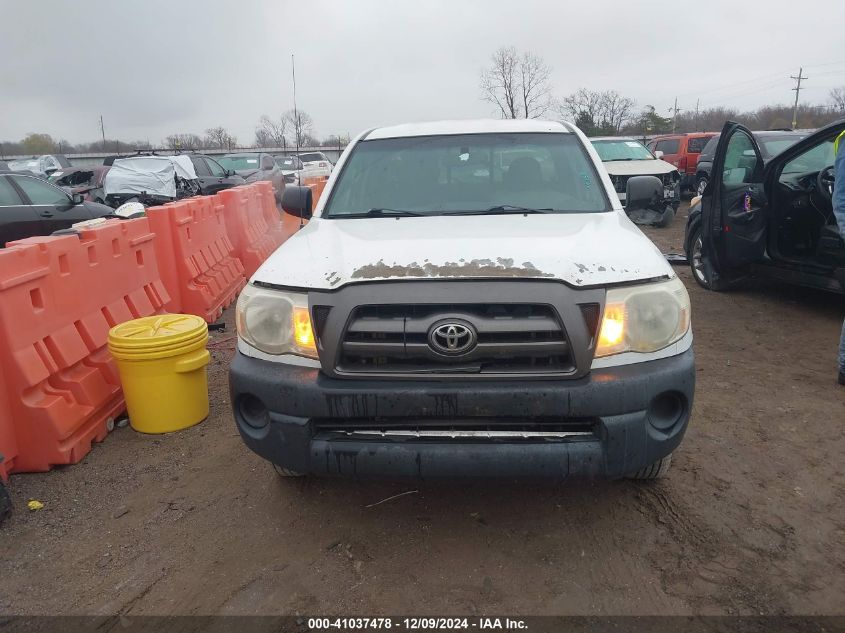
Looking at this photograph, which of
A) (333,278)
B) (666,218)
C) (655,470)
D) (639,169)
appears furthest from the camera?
(666,218)

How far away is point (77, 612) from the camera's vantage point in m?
2.54

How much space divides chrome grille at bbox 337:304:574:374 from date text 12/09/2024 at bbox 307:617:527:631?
37.3 inches

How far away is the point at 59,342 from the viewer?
12.6ft

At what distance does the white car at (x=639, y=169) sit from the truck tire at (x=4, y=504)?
11411 mm

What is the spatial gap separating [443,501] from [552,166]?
2.13 meters

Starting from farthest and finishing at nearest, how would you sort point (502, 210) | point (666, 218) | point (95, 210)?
1. point (666, 218)
2. point (95, 210)
3. point (502, 210)

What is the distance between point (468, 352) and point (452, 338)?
3.4 inches

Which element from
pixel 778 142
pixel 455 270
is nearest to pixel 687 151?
pixel 778 142

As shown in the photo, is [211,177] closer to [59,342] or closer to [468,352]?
[59,342]

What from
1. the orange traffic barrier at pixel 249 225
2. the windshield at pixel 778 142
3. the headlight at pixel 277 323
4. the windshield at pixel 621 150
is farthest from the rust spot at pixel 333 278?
the windshield at pixel 621 150

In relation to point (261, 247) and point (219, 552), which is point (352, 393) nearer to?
point (219, 552)

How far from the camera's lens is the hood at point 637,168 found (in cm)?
1312

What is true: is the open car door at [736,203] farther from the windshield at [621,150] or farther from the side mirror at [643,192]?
the windshield at [621,150]

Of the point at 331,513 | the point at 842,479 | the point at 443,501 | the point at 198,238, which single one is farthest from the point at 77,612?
the point at 198,238
